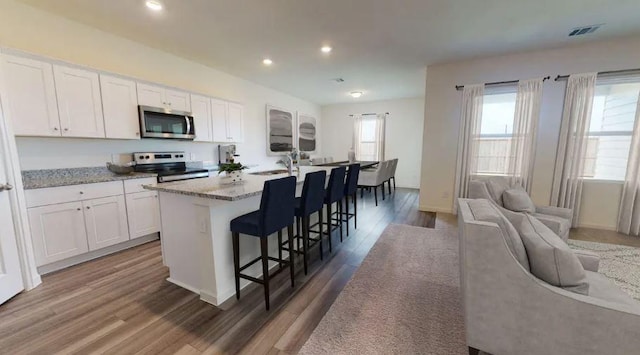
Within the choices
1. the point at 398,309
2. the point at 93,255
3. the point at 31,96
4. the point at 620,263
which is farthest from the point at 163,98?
the point at 620,263

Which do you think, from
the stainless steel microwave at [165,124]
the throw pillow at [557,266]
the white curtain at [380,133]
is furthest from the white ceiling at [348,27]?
the white curtain at [380,133]

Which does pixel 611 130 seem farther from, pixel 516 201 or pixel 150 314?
pixel 150 314

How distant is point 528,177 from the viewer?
3969 mm

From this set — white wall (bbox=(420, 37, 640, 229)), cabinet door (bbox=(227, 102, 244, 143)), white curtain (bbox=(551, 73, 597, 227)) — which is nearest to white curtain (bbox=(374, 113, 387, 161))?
white wall (bbox=(420, 37, 640, 229))

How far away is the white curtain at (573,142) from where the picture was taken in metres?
3.55

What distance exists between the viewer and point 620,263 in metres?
2.66

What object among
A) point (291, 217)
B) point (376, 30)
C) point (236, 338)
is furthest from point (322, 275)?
point (376, 30)

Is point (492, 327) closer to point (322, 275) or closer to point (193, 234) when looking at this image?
point (322, 275)

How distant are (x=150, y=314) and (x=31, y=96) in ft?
8.07

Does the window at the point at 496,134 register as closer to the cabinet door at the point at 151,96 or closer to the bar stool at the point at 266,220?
the bar stool at the point at 266,220

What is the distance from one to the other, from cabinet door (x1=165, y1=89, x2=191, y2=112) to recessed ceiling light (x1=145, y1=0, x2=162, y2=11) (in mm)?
1232

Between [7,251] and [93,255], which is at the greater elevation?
[7,251]

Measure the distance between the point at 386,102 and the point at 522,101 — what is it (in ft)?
12.8

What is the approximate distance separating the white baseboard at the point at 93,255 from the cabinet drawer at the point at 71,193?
2.12ft
